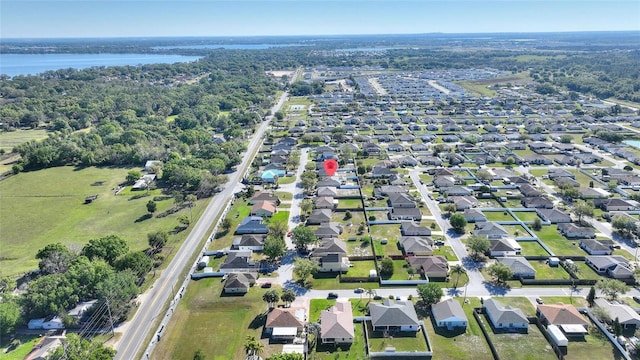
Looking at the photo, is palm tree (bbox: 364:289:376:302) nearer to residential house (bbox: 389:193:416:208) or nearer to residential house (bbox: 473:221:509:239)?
residential house (bbox: 473:221:509:239)

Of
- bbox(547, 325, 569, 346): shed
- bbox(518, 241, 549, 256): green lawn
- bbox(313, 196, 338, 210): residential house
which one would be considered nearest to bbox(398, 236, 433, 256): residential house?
bbox(518, 241, 549, 256): green lawn

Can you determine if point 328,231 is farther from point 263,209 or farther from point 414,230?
point 263,209

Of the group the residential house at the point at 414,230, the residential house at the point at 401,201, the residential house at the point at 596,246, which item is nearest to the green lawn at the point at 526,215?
the residential house at the point at 596,246

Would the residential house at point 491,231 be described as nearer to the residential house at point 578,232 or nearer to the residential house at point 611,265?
the residential house at point 578,232

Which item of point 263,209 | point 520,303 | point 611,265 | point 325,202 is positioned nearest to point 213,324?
point 263,209

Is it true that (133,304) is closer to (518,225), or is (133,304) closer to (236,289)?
(236,289)
